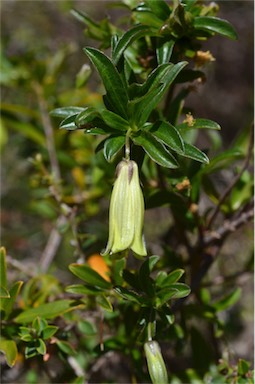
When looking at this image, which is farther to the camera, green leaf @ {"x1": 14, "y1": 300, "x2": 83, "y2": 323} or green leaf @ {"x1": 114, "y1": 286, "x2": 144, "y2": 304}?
green leaf @ {"x1": 14, "y1": 300, "x2": 83, "y2": 323}

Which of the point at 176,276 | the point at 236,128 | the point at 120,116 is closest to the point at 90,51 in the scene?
the point at 120,116

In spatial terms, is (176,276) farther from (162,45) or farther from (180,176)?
(162,45)

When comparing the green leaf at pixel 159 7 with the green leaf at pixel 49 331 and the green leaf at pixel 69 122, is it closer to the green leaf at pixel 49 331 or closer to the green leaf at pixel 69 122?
the green leaf at pixel 69 122

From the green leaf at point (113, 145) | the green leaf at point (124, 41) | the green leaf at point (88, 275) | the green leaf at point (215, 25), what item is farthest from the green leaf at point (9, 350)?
the green leaf at point (215, 25)

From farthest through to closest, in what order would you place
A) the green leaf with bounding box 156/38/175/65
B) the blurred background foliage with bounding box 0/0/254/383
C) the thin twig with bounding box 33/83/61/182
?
the thin twig with bounding box 33/83/61/182
the blurred background foliage with bounding box 0/0/254/383
the green leaf with bounding box 156/38/175/65

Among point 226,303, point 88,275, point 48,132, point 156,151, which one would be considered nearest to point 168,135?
point 156,151

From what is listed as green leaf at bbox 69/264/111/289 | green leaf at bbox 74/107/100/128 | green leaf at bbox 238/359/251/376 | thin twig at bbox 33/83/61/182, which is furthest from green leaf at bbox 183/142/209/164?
thin twig at bbox 33/83/61/182

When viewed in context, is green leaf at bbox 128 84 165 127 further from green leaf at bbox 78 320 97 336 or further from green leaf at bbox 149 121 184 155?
green leaf at bbox 78 320 97 336
